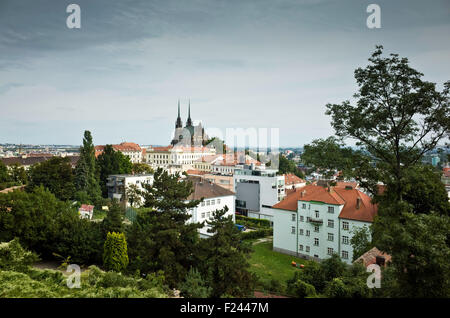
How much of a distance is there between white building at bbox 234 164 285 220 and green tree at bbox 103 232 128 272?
971 inches

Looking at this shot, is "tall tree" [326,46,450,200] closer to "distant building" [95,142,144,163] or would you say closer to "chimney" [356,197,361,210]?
"chimney" [356,197,361,210]

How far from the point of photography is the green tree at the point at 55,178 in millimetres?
30047

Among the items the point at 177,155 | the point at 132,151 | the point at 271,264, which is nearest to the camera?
the point at 271,264

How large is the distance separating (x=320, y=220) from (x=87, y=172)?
23589mm

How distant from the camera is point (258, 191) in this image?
38.1 meters

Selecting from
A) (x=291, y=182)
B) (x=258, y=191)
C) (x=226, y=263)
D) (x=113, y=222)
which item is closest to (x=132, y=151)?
(x=291, y=182)

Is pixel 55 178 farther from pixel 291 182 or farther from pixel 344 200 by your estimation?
pixel 291 182

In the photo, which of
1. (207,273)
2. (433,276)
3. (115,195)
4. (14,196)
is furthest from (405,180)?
(115,195)

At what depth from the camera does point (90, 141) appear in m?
33.6

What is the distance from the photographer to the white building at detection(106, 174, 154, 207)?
110 ft

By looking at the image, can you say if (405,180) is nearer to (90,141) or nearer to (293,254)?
(293,254)

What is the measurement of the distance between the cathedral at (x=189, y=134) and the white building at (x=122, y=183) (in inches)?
2640

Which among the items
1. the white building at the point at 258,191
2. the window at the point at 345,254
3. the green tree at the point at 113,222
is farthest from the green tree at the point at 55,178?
the window at the point at 345,254

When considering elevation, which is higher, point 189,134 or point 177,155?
point 189,134
